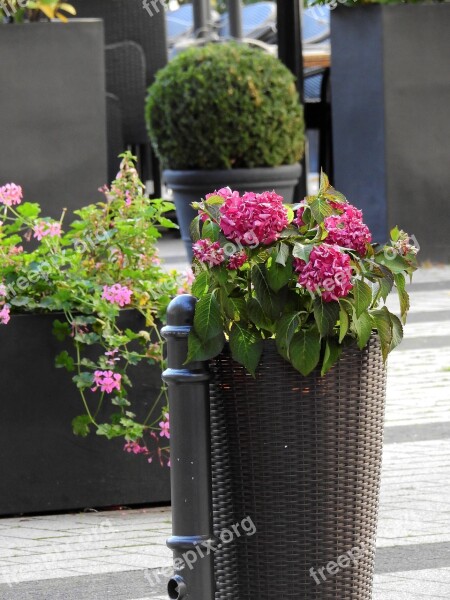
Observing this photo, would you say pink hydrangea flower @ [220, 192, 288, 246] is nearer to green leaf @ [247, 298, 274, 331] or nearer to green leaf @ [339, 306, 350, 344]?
green leaf @ [247, 298, 274, 331]

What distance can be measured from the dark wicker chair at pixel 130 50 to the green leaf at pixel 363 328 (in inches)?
382

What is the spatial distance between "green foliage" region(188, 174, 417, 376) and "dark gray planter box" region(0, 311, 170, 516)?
161 centimetres

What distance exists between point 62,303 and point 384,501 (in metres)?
1.42

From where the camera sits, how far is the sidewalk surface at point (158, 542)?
388cm

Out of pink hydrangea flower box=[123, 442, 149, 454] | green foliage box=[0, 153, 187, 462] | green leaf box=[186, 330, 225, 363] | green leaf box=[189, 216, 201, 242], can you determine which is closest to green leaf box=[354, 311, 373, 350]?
green leaf box=[186, 330, 225, 363]

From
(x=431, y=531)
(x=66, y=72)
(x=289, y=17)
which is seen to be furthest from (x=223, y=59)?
(x=431, y=531)

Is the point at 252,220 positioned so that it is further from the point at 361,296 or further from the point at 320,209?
the point at 361,296

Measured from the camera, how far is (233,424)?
308 centimetres

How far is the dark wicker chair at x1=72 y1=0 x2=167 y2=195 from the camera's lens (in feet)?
42.1

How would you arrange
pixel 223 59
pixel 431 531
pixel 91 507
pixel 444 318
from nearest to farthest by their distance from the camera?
pixel 431 531 < pixel 91 507 < pixel 444 318 < pixel 223 59

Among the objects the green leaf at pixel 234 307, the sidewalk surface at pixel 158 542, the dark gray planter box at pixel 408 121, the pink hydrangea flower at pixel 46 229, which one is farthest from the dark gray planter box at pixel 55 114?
the green leaf at pixel 234 307

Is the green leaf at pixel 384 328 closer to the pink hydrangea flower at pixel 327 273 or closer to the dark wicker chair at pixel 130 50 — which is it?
the pink hydrangea flower at pixel 327 273

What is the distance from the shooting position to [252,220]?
10.0ft

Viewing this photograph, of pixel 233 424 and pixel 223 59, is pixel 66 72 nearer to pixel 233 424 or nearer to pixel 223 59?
pixel 223 59
